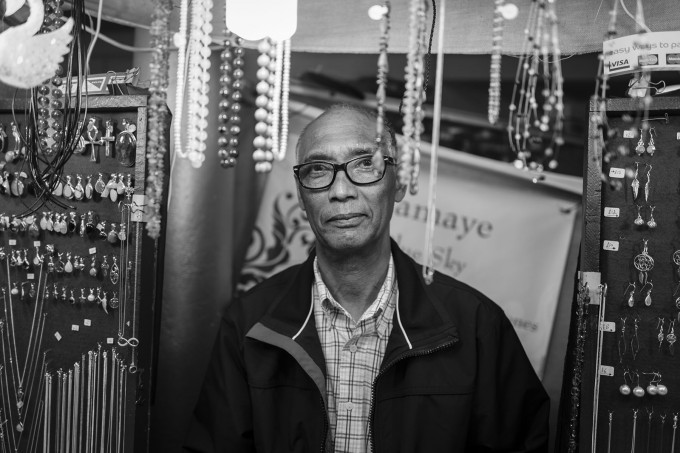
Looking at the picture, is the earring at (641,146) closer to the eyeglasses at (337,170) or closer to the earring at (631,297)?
the earring at (631,297)

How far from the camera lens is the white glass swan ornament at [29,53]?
1.50 meters

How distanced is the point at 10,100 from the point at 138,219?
70 cm

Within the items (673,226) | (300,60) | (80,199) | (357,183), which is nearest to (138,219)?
(80,199)

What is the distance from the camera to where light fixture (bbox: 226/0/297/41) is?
5.15 feet

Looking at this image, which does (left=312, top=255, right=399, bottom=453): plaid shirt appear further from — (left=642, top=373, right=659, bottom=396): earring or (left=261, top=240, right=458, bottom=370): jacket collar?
(left=642, top=373, right=659, bottom=396): earring

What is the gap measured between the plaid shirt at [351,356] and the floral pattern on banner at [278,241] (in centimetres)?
95

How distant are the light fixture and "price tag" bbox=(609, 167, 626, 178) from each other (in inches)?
40.9

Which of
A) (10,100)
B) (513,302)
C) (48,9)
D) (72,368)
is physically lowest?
(72,368)

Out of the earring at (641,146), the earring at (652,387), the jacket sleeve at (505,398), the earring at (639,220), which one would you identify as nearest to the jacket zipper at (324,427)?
the jacket sleeve at (505,398)

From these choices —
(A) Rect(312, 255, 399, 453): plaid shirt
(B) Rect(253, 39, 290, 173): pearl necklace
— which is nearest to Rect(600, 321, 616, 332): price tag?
(A) Rect(312, 255, 399, 453): plaid shirt

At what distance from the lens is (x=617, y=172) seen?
1.92 m

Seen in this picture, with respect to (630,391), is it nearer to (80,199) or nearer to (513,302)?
(513,302)

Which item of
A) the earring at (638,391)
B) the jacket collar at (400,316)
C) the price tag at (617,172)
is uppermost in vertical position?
the price tag at (617,172)

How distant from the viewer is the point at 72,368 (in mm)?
2227
